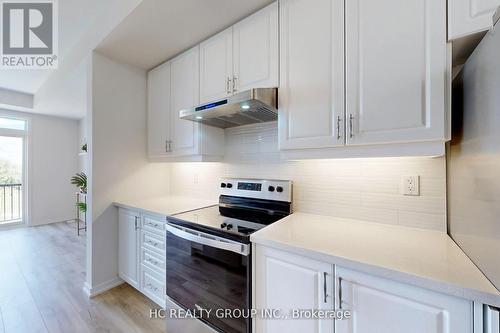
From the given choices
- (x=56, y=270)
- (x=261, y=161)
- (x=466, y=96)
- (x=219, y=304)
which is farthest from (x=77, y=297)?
(x=466, y=96)

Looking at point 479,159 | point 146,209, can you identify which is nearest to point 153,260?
point 146,209

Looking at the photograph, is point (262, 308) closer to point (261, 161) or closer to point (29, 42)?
point (261, 161)

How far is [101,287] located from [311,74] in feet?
8.74

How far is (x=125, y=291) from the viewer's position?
7.13 feet

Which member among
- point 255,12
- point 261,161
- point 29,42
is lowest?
point 261,161

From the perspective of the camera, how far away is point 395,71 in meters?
1.05

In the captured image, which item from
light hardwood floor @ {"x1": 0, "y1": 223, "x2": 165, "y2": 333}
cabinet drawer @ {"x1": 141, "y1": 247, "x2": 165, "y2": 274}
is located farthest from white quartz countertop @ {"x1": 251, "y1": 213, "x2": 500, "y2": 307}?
light hardwood floor @ {"x1": 0, "y1": 223, "x2": 165, "y2": 333}

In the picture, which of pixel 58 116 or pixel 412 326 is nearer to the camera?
pixel 412 326

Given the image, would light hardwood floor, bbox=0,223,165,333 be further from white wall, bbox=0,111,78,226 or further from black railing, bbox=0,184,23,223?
black railing, bbox=0,184,23,223

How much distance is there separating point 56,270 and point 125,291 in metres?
1.16

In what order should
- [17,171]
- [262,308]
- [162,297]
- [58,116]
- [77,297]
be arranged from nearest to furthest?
[262,308] < [162,297] < [77,297] < [17,171] < [58,116]

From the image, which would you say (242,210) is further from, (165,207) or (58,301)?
(58,301)

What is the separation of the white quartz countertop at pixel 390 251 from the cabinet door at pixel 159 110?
5.24 ft

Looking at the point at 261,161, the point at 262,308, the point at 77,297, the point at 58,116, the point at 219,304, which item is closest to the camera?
the point at 262,308
